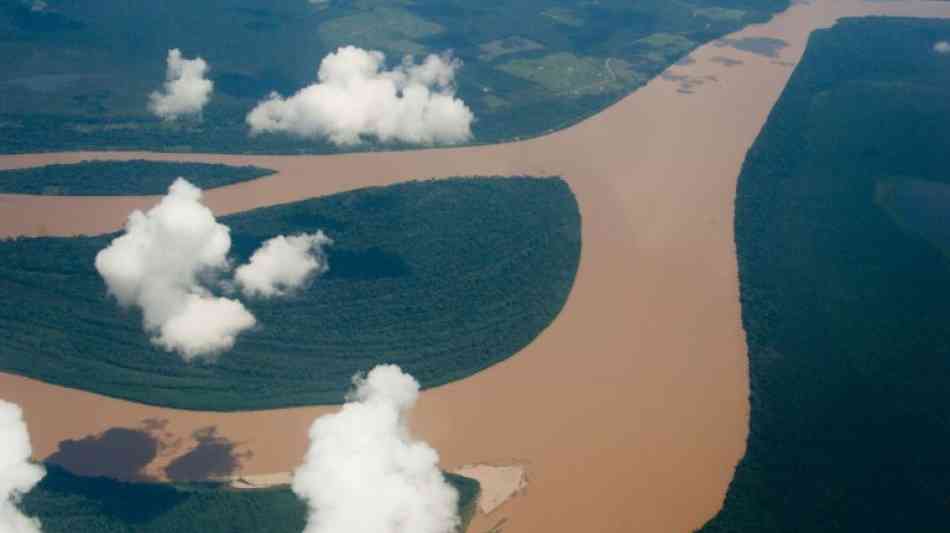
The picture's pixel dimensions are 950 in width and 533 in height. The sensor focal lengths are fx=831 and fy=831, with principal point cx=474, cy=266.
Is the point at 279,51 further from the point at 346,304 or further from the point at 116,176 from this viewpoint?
the point at 346,304

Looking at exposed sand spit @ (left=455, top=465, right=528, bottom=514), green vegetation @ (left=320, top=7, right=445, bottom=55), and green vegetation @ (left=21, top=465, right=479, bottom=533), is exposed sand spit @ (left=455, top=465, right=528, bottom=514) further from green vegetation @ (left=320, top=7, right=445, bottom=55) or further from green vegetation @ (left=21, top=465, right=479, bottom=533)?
green vegetation @ (left=320, top=7, right=445, bottom=55)

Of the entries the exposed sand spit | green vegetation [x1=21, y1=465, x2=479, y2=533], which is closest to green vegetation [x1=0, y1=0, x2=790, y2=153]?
green vegetation [x1=21, y1=465, x2=479, y2=533]

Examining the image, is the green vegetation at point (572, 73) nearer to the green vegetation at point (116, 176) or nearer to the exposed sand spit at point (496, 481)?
the green vegetation at point (116, 176)

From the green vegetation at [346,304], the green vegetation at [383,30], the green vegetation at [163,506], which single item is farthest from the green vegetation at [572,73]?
the green vegetation at [163,506]

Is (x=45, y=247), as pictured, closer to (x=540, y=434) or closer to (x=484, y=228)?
(x=484, y=228)

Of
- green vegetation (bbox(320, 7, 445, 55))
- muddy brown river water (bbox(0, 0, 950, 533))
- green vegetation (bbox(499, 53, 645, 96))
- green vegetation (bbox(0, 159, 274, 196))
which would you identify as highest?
green vegetation (bbox(320, 7, 445, 55))
